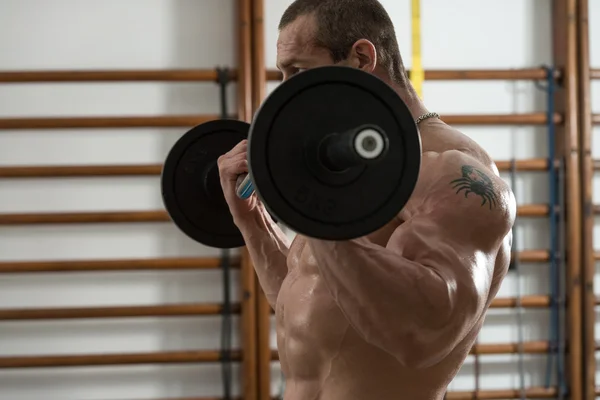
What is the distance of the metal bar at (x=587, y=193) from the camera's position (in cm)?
378

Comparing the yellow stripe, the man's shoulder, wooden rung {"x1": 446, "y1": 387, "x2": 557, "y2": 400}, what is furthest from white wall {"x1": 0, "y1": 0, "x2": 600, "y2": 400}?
the man's shoulder

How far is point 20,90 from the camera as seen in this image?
3.60m

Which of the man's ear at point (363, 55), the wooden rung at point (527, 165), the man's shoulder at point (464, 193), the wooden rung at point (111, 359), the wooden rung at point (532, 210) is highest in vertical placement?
the man's ear at point (363, 55)

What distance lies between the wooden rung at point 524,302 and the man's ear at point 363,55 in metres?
2.53

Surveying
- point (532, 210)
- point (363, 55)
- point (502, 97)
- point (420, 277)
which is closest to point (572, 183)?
point (532, 210)

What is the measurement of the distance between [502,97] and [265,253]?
2.31 metres

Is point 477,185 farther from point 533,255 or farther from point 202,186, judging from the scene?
point 533,255

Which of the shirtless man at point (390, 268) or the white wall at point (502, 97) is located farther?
the white wall at point (502, 97)

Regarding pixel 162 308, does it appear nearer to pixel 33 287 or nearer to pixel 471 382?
pixel 33 287

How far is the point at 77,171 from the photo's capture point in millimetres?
3561

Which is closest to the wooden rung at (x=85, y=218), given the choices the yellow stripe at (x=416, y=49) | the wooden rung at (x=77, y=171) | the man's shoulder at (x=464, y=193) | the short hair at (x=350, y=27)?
the wooden rung at (x=77, y=171)

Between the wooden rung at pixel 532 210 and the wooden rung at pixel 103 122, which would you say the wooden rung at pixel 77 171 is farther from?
the wooden rung at pixel 532 210

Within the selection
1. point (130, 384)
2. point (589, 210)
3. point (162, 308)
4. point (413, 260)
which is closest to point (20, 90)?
point (162, 308)

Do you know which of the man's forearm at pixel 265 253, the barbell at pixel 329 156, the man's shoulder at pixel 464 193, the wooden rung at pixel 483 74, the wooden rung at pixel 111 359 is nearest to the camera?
the barbell at pixel 329 156
